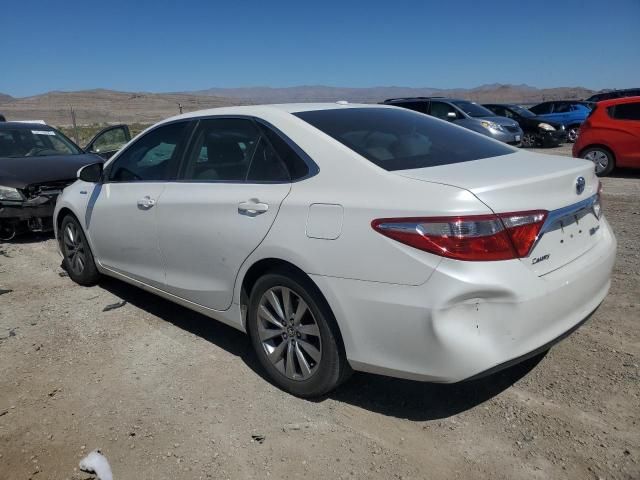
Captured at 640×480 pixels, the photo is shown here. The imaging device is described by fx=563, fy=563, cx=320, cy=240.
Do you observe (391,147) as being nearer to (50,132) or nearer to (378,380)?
(378,380)

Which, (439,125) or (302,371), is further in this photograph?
(439,125)

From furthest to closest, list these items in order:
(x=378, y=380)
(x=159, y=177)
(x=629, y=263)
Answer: (x=629, y=263)
(x=159, y=177)
(x=378, y=380)

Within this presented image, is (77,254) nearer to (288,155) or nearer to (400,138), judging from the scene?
(288,155)

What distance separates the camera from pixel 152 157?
441 centimetres

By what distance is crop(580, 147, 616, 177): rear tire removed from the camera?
11.2 m

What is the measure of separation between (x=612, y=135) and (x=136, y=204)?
9955mm

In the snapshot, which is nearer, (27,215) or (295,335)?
(295,335)

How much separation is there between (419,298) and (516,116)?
65.3 ft

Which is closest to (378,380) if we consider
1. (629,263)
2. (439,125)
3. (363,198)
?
(363,198)

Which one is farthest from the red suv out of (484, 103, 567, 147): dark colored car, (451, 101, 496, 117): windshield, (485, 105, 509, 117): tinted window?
(485, 105, 509, 117): tinted window

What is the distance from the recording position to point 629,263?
208 inches

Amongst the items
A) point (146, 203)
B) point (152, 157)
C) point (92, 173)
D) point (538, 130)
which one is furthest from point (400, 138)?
point (538, 130)

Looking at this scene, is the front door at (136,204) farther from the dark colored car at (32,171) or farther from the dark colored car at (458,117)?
the dark colored car at (458,117)

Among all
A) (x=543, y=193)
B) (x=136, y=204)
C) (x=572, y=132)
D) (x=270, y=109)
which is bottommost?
(x=572, y=132)
